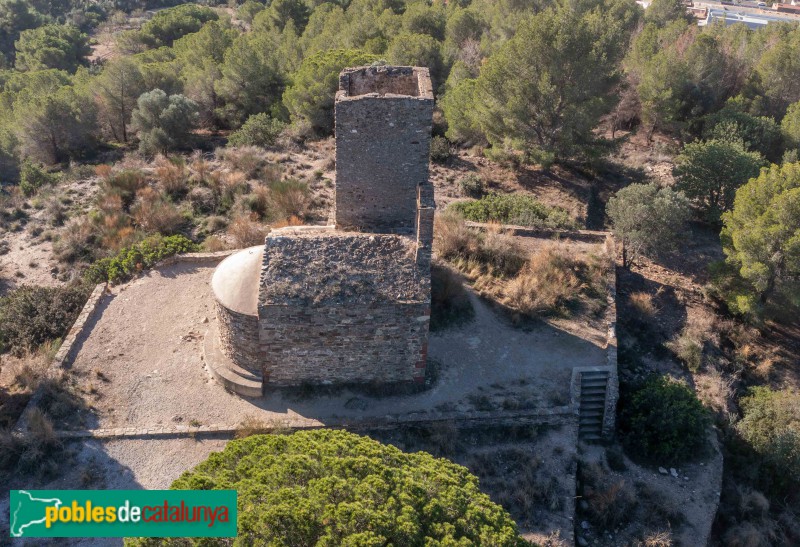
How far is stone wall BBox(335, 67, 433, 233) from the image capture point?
10.6 meters

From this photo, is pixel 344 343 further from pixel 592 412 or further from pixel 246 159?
pixel 246 159

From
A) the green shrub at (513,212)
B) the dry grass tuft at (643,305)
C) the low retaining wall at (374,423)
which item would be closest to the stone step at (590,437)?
the low retaining wall at (374,423)

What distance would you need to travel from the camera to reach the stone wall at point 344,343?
10039 mm

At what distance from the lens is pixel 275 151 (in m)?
21.7

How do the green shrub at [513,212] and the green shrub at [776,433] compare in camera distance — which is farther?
the green shrub at [513,212]

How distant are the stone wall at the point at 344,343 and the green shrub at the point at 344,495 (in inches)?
96.1

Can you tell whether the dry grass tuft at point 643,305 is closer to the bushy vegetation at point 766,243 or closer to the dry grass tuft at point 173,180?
the bushy vegetation at point 766,243

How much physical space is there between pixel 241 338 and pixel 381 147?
4623mm

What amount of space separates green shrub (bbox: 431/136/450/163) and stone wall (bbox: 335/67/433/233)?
9.19 m

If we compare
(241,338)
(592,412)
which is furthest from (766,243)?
(241,338)

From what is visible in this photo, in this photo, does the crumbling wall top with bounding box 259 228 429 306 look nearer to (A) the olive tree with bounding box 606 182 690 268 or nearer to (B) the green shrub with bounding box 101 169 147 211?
(A) the olive tree with bounding box 606 182 690 268

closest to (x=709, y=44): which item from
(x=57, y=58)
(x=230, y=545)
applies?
(x=230, y=545)

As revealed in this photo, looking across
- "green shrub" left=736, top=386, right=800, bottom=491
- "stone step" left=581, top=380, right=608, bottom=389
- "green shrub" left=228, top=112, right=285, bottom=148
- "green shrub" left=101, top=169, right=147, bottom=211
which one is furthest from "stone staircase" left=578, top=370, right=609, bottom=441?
"green shrub" left=228, top=112, right=285, bottom=148

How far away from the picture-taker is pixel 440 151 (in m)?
21.4
